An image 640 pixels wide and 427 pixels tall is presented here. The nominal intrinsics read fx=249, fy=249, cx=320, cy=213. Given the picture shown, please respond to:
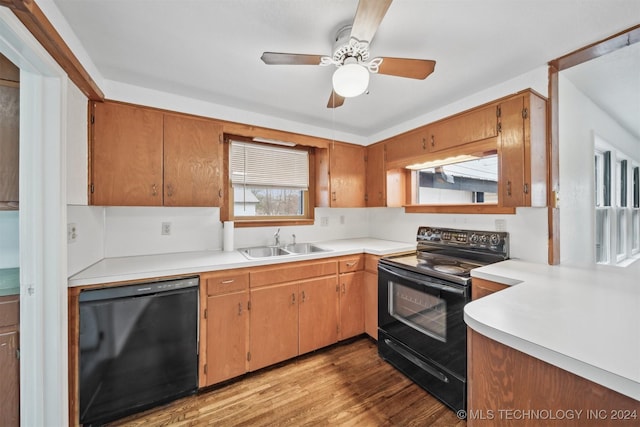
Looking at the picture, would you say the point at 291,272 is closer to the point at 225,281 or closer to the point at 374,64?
the point at 225,281

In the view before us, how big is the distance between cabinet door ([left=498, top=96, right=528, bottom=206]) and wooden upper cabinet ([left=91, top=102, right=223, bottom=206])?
91.7 inches

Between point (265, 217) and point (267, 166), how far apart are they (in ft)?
1.92

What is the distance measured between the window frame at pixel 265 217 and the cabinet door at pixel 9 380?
1537 millimetres

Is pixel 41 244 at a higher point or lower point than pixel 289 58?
lower

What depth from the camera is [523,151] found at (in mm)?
1755

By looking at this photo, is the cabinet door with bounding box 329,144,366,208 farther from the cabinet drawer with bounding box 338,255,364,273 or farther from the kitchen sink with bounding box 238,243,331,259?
the cabinet drawer with bounding box 338,255,364,273

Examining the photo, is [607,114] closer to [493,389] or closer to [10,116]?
[493,389]

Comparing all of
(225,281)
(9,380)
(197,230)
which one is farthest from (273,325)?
(9,380)

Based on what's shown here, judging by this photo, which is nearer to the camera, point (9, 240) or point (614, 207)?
point (9, 240)

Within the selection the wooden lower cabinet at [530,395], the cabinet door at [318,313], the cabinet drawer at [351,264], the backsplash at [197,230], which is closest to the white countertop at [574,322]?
the wooden lower cabinet at [530,395]

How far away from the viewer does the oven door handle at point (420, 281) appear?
169 cm

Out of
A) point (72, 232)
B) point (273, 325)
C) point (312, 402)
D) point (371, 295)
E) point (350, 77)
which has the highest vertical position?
point (350, 77)

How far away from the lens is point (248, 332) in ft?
6.59

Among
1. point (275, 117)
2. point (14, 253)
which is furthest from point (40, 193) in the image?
point (275, 117)
